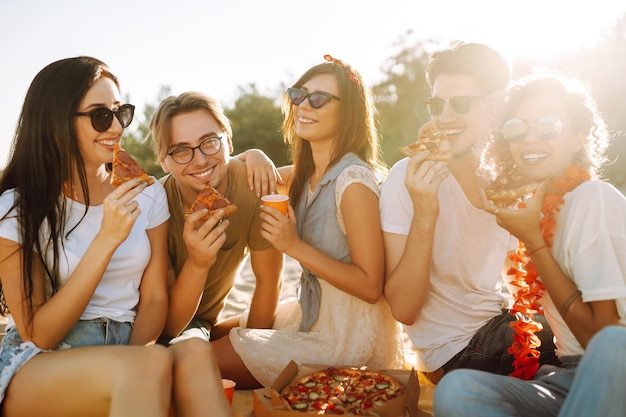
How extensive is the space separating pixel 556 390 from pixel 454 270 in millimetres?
1276

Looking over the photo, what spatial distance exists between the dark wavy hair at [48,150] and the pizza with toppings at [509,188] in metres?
2.64

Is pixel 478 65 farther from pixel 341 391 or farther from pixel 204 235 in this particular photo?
pixel 341 391

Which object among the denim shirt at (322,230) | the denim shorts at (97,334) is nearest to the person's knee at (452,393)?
the denim shirt at (322,230)

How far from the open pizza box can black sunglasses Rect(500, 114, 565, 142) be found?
1.61 m

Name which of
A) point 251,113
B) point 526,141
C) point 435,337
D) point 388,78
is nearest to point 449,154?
point 526,141

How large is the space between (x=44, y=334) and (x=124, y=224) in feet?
2.59

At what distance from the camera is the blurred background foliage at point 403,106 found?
18016 millimetres

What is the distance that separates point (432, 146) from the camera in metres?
3.99

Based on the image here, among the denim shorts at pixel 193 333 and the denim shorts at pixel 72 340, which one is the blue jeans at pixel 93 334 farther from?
the denim shorts at pixel 193 333

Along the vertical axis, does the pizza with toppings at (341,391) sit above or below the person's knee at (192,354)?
below

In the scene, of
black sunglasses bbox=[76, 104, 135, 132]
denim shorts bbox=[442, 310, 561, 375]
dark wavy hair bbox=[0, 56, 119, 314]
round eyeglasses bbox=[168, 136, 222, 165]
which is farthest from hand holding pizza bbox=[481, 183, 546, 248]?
dark wavy hair bbox=[0, 56, 119, 314]

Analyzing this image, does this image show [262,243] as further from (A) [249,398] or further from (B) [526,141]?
(B) [526,141]

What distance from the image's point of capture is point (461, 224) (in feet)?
14.6

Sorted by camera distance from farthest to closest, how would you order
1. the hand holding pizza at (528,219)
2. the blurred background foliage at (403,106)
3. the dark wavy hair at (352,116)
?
the blurred background foliage at (403,106) → the dark wavy hair at (352,116) → the hand holding pizza at (528,219)
